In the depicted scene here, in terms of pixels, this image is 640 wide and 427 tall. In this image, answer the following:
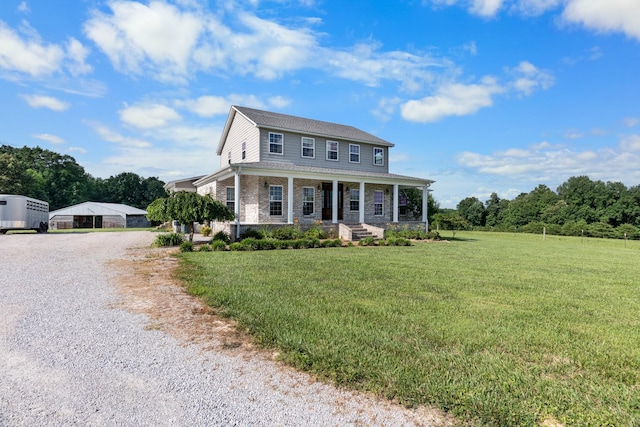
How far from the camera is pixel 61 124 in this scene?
1748cm

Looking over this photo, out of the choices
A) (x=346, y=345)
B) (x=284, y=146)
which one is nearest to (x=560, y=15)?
(x=284, y=146)

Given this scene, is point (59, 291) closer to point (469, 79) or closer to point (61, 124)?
point (61, 124)

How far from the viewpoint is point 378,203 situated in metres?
20.4

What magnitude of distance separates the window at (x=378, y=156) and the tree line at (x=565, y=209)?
19090 mm

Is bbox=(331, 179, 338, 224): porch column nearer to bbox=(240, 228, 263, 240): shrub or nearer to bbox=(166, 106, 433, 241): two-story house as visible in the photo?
bbox=(166, 106, 433, 241): two-story house

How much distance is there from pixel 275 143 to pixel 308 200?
3.79 meters

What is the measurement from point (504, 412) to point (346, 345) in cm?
148

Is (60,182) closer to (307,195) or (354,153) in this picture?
(307,195)

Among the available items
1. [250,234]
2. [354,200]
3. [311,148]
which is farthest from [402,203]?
[250,234]

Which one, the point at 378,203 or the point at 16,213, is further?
the point at 378,203

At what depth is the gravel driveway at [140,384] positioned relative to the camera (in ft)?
7.16

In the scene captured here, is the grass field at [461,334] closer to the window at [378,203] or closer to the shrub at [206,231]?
the shrub at [206,231]

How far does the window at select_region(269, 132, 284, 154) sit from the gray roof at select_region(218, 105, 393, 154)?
1.55ft

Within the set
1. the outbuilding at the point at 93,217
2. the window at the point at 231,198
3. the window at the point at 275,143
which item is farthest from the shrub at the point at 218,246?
the outbuilding at the point at 93,217
